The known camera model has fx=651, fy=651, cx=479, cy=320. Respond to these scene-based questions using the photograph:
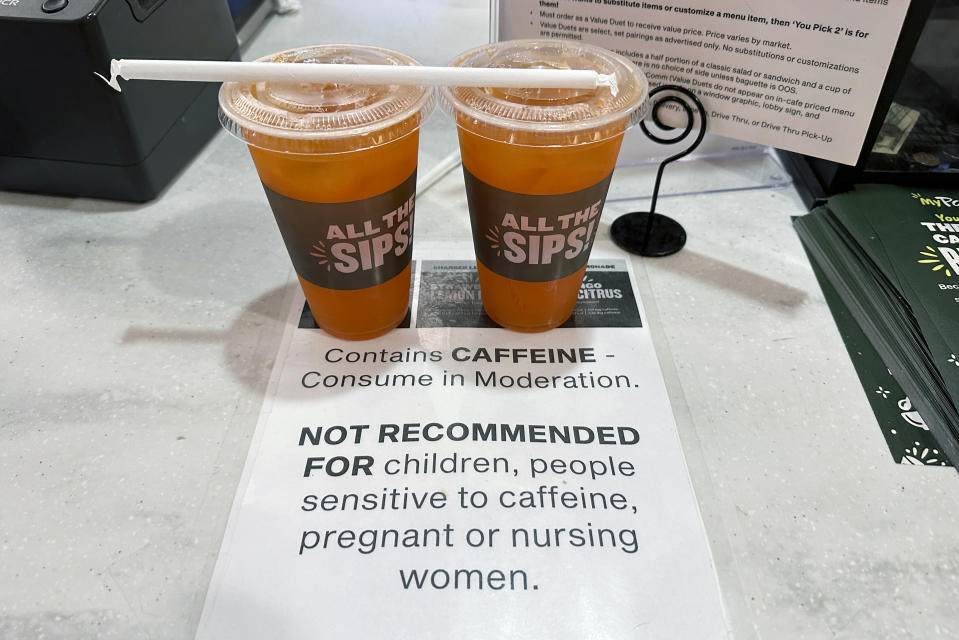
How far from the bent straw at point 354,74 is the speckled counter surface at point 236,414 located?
247 millimetres

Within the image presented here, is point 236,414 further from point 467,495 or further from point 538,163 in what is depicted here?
point 538,163

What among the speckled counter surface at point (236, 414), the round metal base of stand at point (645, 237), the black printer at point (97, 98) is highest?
the black printer at point (97, 98)

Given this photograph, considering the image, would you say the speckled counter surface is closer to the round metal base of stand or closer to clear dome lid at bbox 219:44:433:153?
the round metal base of stand

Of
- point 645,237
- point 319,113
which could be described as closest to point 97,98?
point 319,113

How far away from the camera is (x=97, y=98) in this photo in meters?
0.67

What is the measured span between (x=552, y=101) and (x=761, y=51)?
0.74ft

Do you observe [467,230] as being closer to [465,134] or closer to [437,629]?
[465,134]

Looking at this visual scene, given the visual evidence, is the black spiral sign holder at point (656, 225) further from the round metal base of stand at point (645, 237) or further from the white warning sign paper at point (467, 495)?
the white warning sign paper at point (467, 495)

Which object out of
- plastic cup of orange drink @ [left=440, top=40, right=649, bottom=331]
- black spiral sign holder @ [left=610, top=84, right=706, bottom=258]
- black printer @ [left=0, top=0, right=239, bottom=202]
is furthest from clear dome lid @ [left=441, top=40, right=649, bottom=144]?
black printer @ [left=0, top=0, right=239, bottom=202]

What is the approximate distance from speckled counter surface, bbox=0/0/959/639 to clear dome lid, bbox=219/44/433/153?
0.22 metres

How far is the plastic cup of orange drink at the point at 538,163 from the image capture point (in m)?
0.48

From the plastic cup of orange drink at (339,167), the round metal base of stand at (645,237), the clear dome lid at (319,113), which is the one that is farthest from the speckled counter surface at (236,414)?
the clear dome lid at (319,113)

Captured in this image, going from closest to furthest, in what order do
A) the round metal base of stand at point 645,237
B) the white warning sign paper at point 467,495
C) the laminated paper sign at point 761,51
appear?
the white warning sign paper at point 467,495 < the laminated paper sign at point 761,51 < the round metal base of stand at point 645,237

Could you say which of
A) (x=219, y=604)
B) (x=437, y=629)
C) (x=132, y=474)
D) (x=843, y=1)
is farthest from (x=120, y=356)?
(x=843, y=1)
